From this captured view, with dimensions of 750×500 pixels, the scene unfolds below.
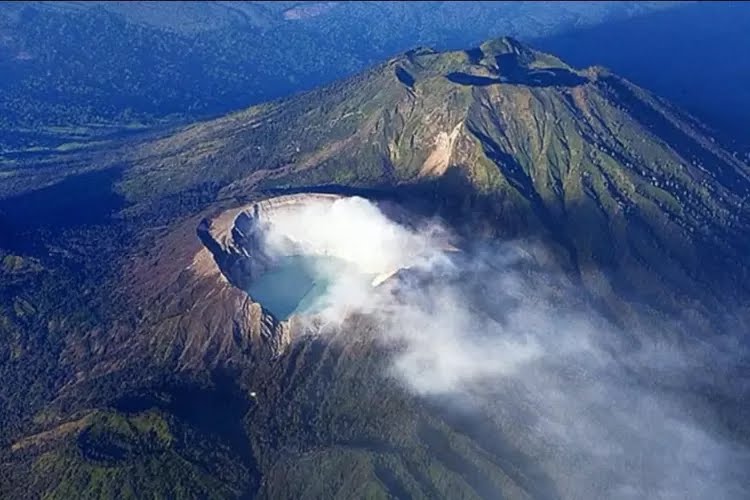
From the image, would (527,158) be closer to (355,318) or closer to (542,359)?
(542,359)

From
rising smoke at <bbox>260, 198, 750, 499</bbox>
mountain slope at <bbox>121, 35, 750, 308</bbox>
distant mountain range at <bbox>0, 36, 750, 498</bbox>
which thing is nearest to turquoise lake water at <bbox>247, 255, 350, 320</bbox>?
rising smoke at <bbox>260, 198, 750, 499</bbox>

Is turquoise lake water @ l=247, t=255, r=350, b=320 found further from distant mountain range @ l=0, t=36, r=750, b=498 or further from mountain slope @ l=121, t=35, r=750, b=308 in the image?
mountain slope @ l=121, t=35, r=750, b=308

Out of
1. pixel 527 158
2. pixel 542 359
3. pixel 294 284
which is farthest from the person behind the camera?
pixel 527 158

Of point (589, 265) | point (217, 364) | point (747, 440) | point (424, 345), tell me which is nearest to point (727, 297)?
point (589, 265)

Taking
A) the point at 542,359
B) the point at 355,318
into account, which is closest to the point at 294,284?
the point at 355,318

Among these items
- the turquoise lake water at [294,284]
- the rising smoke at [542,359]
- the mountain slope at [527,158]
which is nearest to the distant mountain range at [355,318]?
the mountain slope at [527,158]

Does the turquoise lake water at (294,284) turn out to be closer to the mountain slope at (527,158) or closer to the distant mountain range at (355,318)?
the distant mountain range at (355,318)

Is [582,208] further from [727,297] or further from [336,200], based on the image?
[336,200]

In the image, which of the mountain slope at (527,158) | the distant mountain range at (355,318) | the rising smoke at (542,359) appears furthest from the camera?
the mountain slope at (527,158)
